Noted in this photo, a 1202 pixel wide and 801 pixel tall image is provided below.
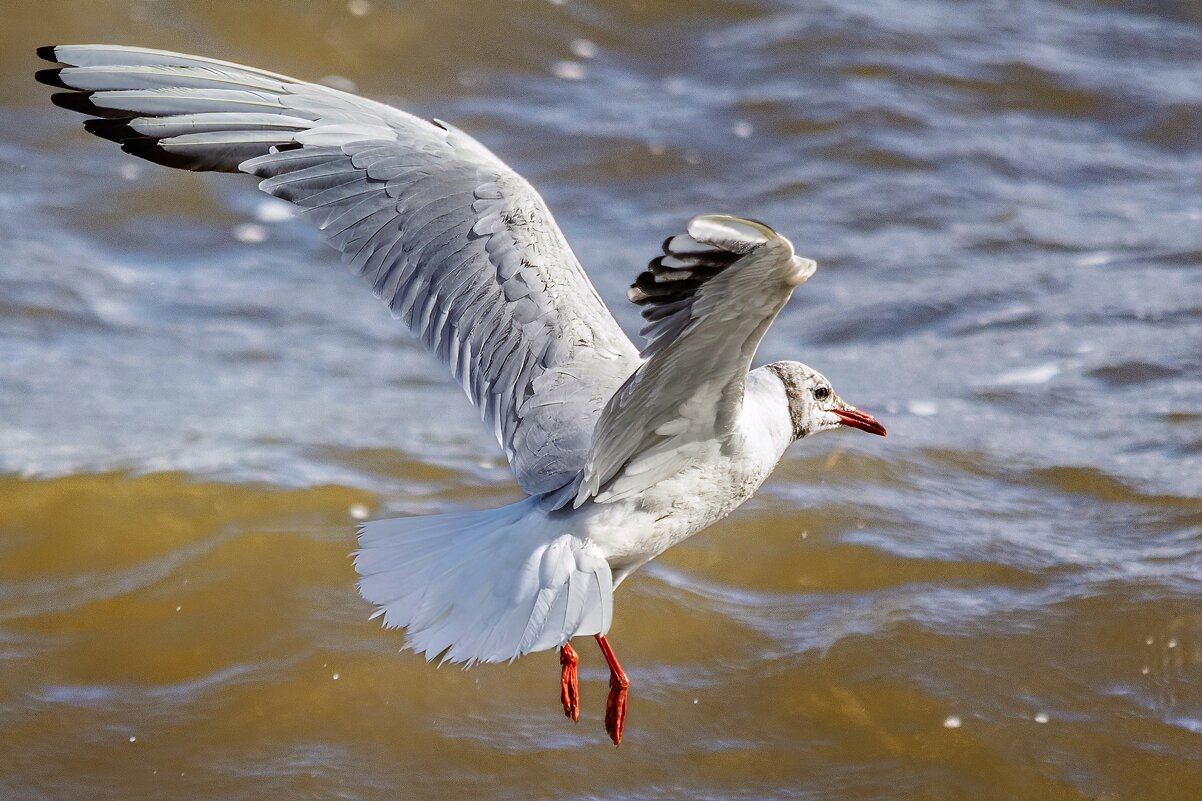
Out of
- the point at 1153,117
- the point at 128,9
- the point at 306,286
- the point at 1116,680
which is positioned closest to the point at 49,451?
the point at 306,286

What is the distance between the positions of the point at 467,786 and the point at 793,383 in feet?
4.34

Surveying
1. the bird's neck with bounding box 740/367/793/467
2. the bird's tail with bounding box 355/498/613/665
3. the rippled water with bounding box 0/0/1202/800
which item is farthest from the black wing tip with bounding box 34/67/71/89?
the bird's neck with bounding box 740/367/793/467

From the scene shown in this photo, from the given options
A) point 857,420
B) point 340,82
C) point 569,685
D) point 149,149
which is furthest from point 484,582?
point 340,82

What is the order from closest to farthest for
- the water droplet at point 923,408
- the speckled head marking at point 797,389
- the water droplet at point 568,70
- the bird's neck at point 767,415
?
1. the bird's neck at point 767,415
2. the speckled head marking at point 797,389
3. the water droplet at point 923,408
4. the water droplet at point 568,70

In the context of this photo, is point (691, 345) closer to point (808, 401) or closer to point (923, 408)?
point (808, 401)

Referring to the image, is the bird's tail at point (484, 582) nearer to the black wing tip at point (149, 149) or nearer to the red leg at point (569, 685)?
the red leg at point (569, 685)

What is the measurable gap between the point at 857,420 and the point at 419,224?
4.09 ft

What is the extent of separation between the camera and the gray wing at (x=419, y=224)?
11.5ft

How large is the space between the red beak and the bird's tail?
917 millimetres

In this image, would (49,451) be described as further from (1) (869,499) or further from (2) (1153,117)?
(2) (1153,117)

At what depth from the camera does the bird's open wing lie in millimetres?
2391

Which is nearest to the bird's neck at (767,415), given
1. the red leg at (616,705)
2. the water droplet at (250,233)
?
the red leg at (616,705)

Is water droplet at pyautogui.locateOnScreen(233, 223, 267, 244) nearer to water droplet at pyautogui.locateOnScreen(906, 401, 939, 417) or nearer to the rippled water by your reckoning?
the rippled water

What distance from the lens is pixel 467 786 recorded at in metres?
3.79
